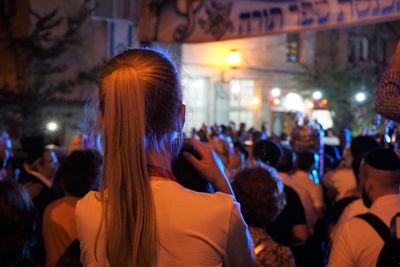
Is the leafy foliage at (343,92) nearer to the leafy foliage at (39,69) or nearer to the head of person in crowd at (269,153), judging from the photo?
the leafy foliage at (39,69)

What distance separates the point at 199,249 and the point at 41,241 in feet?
8.65

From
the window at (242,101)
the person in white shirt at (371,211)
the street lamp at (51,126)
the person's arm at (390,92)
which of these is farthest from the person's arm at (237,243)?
the window at (242,101)

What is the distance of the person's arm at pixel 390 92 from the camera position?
88.1 inches

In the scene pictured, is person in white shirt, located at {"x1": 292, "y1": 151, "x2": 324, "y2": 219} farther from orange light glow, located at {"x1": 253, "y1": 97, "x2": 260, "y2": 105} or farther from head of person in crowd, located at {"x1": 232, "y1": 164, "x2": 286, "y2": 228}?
orange light glow, located at {"x1": 253, "y1": 97, "x2": 260, "y2": 105}

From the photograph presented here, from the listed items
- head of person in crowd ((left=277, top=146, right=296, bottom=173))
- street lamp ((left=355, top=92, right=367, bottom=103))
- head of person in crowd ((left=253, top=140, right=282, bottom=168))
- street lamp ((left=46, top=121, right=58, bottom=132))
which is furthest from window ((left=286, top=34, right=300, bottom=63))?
head of person in crowd ((left=253, top=140, right=282, bottom=168))

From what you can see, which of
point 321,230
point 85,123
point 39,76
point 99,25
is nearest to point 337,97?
point 99,25

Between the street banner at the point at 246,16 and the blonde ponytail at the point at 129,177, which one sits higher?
the street banner at the point at 246,16

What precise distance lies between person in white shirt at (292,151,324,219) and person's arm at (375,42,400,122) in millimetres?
2755

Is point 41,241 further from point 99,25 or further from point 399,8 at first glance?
point 99,25

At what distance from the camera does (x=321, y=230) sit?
203 inches

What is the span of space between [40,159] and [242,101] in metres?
13.4

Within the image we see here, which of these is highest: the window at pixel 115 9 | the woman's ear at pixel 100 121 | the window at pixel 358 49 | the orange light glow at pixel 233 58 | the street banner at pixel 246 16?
the window at pixel 358 49

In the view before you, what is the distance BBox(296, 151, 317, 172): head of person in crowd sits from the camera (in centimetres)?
521

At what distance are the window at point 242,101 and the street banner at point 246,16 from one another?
12812 millimetres
